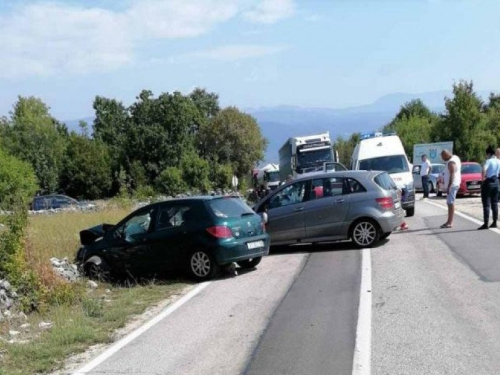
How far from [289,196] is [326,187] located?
35.0 inches

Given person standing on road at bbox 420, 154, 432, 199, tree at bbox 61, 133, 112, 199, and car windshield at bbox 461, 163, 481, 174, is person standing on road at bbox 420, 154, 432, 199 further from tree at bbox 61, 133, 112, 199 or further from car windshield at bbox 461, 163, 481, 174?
tree at bbox 61, 133, 112, 199

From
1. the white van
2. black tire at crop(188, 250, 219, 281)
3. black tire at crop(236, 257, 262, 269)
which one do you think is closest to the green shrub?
the white van

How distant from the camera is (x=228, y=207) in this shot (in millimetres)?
12453

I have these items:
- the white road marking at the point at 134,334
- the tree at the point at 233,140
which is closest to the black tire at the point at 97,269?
the white road marking at the point at 134,334

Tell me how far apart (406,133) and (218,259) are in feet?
246

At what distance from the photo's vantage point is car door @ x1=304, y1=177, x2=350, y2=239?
1407cm

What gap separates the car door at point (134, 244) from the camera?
12531 millimetres

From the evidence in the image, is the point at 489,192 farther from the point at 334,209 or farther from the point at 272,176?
the point at 272,176

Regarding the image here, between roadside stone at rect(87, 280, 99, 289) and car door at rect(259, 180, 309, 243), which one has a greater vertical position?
car door at rect(259, 180, 309, 243)

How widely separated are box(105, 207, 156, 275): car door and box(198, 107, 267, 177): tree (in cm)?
6661

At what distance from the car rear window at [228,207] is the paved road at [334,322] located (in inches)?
46.0

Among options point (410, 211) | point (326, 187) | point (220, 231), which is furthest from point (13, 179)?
point (220, 231)

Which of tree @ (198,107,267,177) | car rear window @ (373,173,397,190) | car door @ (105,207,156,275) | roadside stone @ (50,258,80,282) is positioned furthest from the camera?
tree @ (198,107,267,177)

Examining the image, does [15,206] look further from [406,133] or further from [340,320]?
[406,133]
